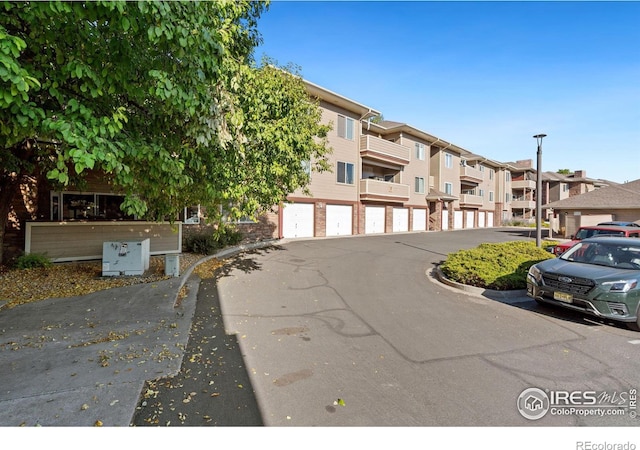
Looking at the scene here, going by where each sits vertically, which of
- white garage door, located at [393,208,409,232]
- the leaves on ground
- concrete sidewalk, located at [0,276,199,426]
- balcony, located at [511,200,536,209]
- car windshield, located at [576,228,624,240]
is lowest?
concrete sidewalk, located at [0,276,199,426]

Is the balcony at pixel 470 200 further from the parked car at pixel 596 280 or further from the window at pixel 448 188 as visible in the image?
the parked car at pixel 596 280

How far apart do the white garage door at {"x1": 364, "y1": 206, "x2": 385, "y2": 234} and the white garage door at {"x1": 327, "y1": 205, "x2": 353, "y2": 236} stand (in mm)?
1677

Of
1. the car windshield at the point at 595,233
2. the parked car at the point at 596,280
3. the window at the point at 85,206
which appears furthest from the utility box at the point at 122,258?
the car windshield at the point at 595,233

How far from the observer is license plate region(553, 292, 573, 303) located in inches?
242

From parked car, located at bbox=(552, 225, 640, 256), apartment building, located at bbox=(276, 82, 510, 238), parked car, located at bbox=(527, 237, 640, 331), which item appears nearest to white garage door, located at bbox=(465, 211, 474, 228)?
apartment building, located at bbox=(276, 82, 510, 238)

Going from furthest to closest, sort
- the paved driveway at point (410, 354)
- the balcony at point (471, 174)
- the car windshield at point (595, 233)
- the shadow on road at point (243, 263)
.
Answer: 1. the balcony at point (471, 174)
2. the car windshield at point (595, 233)
3. the shadow on road at point (243, 263)
4. the paved driveway at point (410, 354)

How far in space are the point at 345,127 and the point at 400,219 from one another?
9.73 metres

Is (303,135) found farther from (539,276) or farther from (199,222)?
(199,222)

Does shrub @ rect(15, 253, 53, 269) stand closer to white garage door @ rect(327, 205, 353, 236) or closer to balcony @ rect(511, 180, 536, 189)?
white garage door @ rect(327, 205, 353, 236)

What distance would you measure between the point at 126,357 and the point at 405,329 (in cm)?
446

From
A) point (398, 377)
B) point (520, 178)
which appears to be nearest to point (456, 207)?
point (520, 178)

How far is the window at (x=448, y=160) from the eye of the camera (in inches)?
1292

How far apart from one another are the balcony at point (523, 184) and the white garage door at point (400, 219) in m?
30.7
